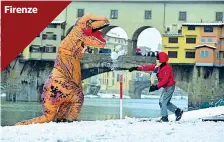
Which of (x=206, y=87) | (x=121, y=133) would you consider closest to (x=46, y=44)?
(x=206, y=87)

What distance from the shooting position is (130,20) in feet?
68.9

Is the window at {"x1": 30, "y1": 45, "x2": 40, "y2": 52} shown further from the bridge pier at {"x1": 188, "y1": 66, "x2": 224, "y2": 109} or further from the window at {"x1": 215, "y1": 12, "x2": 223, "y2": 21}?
the window at {"x1": 215, "y1": 12, "x2": 223, "y2": 21}

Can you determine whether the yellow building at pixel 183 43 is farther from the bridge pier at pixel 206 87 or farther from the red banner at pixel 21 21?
the red banner at pixel 21 21

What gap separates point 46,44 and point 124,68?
12.9ft

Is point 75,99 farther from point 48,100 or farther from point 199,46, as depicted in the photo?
point 199,46

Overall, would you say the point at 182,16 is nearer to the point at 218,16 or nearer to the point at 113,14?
the point at 218,16

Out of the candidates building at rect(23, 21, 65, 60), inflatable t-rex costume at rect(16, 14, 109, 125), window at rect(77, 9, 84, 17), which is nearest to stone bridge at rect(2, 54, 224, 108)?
building at rect(23, 21, 65, 60)

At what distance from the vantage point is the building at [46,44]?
2136 cm

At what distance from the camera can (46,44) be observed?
21969 millimetres

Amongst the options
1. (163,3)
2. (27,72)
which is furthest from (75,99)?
(27,72)

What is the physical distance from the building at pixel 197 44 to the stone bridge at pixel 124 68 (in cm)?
38

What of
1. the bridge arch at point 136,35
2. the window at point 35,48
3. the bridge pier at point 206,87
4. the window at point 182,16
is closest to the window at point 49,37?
the window at point 35,48

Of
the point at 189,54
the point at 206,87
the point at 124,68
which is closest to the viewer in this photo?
the point at 124,68

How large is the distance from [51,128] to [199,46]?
16141mm
